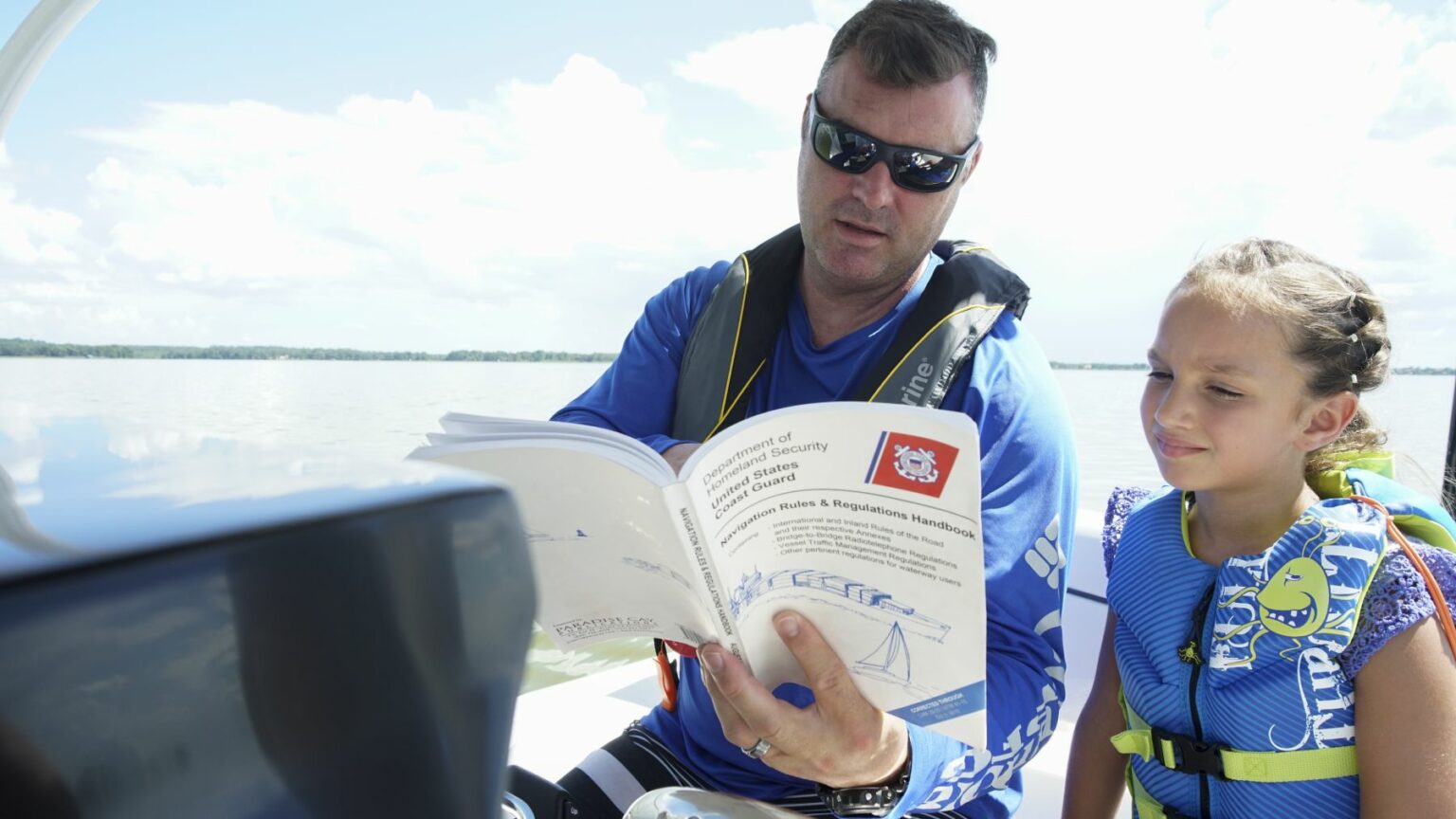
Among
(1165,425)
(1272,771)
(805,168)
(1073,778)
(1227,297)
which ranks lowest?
(1073,778)

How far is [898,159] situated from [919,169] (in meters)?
0.04

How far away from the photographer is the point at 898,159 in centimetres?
171

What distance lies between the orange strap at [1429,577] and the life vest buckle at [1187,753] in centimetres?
33

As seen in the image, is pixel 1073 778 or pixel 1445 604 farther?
pixel 1073 778

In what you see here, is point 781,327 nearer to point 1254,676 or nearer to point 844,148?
point 844,148

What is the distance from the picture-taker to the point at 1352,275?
163 centimetres

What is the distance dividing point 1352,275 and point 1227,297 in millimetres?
247

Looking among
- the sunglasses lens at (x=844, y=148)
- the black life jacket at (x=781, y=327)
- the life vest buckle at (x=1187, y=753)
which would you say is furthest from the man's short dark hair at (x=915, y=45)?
the life vest buckle at (x=1187, y=753)

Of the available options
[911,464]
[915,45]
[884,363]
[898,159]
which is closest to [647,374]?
[884,363]

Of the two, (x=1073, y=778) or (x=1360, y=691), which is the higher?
(x=1360, y=691)

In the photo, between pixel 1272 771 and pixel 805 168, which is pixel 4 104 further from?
pixel 1272 771

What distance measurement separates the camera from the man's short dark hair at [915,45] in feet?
5.60

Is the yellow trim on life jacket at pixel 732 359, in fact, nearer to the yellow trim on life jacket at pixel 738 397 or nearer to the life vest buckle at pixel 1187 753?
the yellow trim on life jacket at pixel 738 397

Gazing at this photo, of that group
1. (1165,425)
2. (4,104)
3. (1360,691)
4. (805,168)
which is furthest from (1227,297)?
(4,104)
